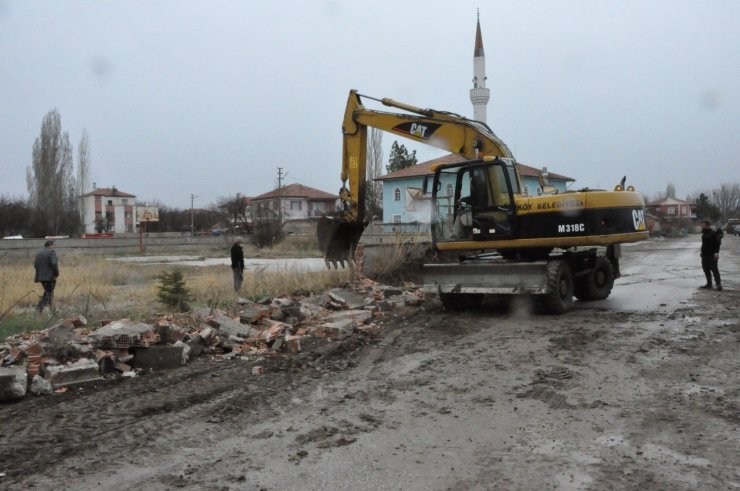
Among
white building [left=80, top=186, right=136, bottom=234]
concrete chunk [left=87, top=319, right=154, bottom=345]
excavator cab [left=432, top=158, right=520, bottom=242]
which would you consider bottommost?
concrete chunk [left=87, top=319, right=154, bottom=345]

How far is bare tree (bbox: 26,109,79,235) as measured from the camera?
6500 cm

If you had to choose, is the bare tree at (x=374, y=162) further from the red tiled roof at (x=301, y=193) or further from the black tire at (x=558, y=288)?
the black tire at (x=558, y=288)

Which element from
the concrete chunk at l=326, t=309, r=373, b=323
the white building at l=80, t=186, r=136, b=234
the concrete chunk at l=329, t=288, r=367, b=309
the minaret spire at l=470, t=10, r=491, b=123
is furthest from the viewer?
the white building at l=80, t=186, r=136, b=234

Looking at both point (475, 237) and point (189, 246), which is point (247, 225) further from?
point (475, 237)

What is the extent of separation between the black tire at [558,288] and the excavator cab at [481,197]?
101 cm

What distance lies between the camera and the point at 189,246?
4897 cm

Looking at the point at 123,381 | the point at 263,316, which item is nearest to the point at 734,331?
the point at 263,316

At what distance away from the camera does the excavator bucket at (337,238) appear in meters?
13.5

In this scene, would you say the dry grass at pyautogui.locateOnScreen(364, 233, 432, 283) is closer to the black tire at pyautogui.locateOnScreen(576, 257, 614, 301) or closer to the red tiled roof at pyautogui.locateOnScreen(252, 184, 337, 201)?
the black tire at pyautogui.locateOnScreen(576, 257, 614, 301)

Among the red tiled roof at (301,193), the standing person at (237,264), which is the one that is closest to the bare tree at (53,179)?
the red tiled roof at (301,193)

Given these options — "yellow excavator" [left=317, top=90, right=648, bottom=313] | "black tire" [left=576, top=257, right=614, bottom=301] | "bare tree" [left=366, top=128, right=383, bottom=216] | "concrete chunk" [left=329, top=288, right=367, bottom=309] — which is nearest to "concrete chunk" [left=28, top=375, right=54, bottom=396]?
"concrete chunk" [left=329, top=288, right=367, bottom=309]

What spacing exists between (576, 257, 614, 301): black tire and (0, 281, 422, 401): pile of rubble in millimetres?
4615

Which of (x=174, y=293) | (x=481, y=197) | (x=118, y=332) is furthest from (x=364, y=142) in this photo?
(x=118, y=332)

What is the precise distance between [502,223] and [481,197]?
2.03 feet
